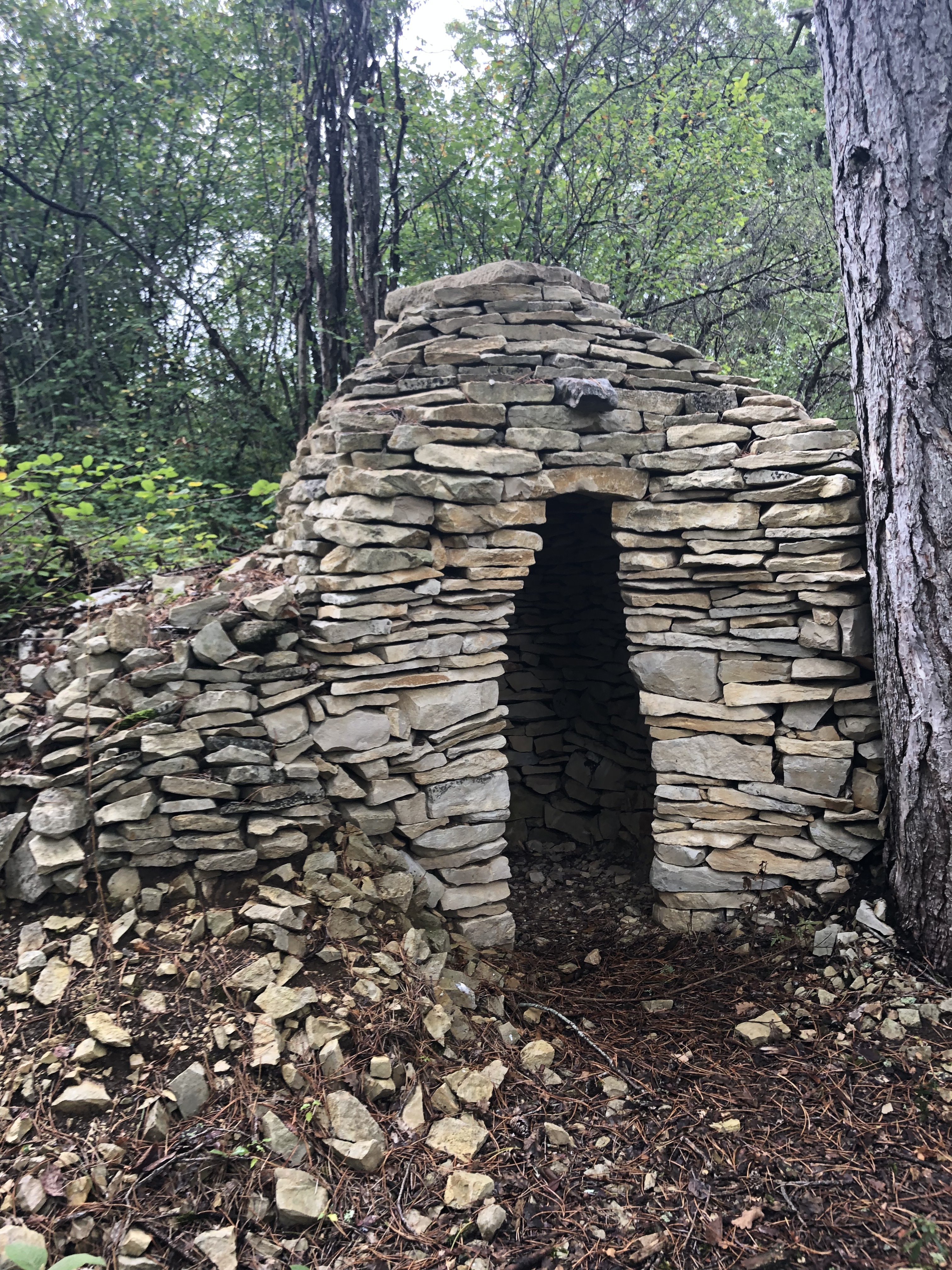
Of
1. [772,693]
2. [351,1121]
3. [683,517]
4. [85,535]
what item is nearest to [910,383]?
[683,517]

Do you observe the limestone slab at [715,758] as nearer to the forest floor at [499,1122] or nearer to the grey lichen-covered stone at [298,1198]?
the forest floor at [499,1122]

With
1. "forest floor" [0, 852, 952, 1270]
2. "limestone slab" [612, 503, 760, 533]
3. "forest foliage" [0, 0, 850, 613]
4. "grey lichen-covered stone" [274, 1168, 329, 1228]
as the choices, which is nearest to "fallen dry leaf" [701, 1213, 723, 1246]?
"forest floor" [0, 852, 952, 1270]

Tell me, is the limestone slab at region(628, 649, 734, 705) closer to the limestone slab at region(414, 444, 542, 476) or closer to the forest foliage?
the limestone slab at region(414, 444, 542, 476)

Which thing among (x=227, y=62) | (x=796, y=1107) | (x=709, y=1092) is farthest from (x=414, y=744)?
(x=227, y=62)

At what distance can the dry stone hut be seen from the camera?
125 inches

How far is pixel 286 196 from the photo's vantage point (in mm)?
7492

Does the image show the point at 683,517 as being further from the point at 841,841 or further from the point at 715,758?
the point at 841,841

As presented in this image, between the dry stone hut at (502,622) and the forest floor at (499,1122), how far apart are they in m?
0.52

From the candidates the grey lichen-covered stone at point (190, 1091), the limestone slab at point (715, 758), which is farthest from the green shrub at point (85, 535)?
the limestone slab at point (715, 758)

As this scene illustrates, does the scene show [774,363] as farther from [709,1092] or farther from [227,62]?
[709,1092]

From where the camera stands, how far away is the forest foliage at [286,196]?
6.48 m

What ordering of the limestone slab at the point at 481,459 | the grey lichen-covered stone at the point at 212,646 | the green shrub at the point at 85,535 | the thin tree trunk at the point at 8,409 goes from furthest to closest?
the thin tree trunk at the point at 8,409, the green shrub at the point at 85,535, the limestone slab at the point at 481,459, the grey lichen-covered stone at the point at 212,646

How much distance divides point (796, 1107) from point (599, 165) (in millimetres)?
6941

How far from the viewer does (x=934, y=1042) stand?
292cm
